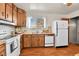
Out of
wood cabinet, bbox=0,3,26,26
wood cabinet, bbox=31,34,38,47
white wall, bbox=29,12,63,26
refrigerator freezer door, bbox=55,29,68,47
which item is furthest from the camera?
white wall, bbox=29,12,63,26

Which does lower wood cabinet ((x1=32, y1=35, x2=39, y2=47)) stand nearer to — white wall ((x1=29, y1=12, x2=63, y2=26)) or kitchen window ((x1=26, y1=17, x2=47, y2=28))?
kitchen window ((x1=26, y1=17, x2=47, y2=28))

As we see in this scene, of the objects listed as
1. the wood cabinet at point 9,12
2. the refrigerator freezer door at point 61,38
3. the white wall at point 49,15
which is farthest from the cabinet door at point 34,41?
the white wall at point 49,15

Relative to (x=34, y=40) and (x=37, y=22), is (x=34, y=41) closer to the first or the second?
(x=34, y=40)

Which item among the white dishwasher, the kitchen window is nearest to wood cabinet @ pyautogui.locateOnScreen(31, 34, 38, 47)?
the white dishwasher

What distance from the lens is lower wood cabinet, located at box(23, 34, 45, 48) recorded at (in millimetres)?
5305

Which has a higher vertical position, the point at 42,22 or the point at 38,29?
the point at 42,22

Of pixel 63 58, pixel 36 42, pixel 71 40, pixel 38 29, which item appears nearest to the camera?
pixel 63 58

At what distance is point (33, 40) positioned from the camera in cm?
542

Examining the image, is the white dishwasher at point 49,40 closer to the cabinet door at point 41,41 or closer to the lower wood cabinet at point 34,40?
the cabinet door at point 41,41

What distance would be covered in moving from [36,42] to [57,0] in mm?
4848

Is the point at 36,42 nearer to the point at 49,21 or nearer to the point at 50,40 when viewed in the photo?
the point at 50,40

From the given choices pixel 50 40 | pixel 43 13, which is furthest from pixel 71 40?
pixel 43 13

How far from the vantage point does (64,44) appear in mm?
5633

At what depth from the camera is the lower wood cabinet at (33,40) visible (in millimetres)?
5305
